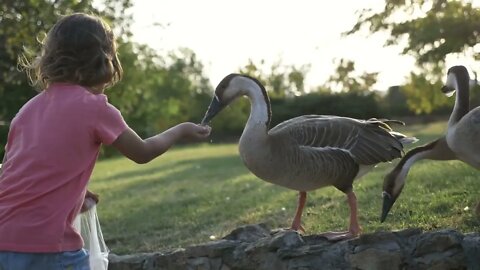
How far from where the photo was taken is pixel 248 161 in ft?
17.3

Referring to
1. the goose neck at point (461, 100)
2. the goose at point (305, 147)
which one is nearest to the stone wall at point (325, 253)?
the goose at point (305, 147)

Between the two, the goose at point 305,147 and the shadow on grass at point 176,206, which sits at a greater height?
the goose at point 305,147

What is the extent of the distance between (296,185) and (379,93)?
39441 millimetres

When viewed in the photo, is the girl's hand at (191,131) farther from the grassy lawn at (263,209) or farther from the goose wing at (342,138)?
the grassy lawn at (263,209)

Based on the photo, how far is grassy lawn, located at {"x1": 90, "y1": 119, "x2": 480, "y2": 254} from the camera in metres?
6.41

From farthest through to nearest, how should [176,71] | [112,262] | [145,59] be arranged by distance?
1. [176,71]
2. [145,59]
3. [112,262]

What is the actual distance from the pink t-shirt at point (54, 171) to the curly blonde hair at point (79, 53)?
2.8 inches

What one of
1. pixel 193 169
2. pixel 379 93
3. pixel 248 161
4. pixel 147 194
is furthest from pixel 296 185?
pixel 379 93

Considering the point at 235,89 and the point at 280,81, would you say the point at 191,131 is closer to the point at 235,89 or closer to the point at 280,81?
the point at 235,89

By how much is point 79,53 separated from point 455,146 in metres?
3.68

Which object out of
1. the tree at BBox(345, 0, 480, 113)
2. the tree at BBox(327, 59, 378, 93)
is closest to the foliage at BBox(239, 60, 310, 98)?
the tree at BBox(327, 59, 378, 93)

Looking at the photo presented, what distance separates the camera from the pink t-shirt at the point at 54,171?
3.12 metres

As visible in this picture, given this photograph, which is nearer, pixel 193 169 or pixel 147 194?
pixel 147 194

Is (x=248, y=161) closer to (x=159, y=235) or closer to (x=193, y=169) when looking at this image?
(x=159, y=235)
